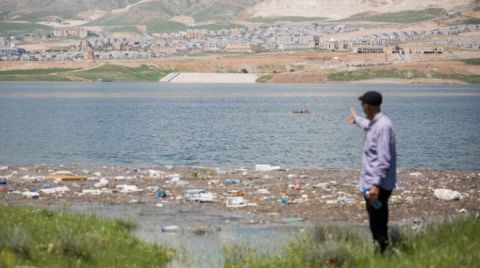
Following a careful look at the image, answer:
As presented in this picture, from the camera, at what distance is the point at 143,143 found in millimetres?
56562

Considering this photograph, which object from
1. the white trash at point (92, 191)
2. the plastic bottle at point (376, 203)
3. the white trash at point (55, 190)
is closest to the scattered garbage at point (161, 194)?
the white trash at point (92, 191)

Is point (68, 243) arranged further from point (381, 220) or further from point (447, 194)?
point (447, 194)

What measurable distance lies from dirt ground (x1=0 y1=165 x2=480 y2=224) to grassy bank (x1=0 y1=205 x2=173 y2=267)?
5.23m

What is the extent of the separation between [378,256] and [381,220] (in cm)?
64

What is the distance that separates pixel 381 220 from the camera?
14938 millimetres

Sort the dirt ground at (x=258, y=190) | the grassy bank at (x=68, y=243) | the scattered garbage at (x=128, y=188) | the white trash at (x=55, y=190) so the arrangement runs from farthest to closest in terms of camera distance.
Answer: the scattered garbage at (x=128, y=188) → the white trash at (x=55, y=190) → the dirt ground at (x=258, y=190) → the grassy bank at (x=68, y=243)

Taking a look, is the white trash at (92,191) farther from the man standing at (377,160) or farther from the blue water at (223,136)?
the man standing at (377,160)

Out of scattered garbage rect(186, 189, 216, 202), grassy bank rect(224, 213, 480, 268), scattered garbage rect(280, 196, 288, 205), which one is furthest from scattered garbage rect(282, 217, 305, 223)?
grassy bank rect(224, 213, 480, 268)

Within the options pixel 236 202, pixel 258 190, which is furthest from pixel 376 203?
pixel 258 190

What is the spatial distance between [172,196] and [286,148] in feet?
82.8

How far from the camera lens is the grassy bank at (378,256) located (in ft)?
47.4

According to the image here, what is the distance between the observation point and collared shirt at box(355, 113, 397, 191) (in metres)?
14.4

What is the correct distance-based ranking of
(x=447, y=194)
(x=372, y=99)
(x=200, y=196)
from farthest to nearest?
1. (x=200, y=196)
2. (x=447, y=194)
3. (x=372, y=99)

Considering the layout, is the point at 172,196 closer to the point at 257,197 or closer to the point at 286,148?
the point at 257,197
